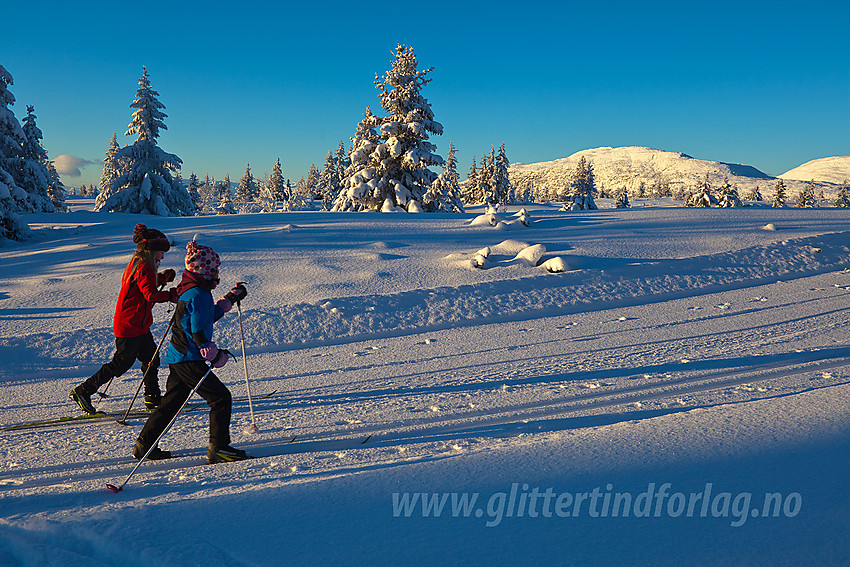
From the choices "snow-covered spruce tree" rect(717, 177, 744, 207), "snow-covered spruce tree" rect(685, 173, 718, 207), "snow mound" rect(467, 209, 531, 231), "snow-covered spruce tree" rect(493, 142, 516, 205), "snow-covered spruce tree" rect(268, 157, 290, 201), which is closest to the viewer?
"snow mound" rect(467, 209, 531, 231)

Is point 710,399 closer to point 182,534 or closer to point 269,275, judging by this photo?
point 182,534

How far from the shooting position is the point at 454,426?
4.18 meters

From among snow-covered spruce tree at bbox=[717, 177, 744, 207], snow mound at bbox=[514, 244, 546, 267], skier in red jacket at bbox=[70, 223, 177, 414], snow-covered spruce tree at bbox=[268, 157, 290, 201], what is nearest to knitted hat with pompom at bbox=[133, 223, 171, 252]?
skier in red jacket at bbox=[70, 223, 177, 414]

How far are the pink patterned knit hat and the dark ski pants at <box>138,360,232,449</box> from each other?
26.2 inches

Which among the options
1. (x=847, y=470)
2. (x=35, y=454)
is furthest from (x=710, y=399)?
(x=35, y=454)

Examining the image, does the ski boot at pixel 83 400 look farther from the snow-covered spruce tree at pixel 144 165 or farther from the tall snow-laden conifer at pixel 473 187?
the tall snow-laden conifer at pixel 473 187

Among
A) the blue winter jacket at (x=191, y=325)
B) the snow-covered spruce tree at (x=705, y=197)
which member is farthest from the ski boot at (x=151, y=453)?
the snow-covered spruce tree at (x=705, y=197)

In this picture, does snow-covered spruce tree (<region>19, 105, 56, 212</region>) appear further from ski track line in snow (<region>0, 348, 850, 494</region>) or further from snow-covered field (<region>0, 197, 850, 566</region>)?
ski track line in snow (<region>0, 348, 850, 494</region>)

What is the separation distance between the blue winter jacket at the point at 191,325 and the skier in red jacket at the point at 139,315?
0.94m

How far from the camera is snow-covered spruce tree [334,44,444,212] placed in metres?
27.0

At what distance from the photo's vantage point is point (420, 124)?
2689cm

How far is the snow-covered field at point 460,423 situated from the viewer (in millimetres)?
2459

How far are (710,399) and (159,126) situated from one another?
30.7 m

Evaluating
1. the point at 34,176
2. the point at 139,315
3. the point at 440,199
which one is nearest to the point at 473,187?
the point at 440,199
